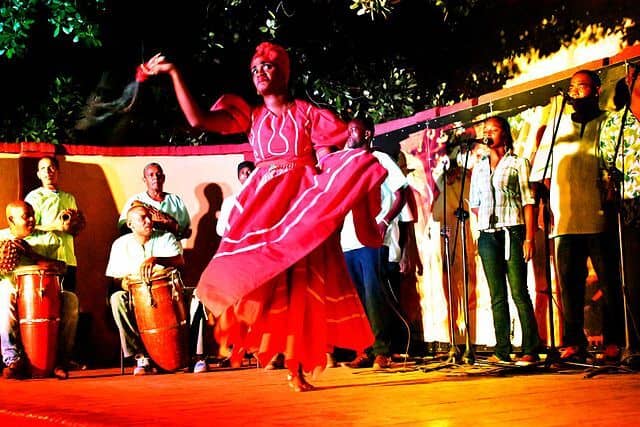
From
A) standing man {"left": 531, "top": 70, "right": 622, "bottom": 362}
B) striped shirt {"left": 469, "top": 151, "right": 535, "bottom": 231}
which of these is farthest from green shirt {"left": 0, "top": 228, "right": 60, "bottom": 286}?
standing man {"left": 531, "top": 70, "right": 622, "bottom": 362}

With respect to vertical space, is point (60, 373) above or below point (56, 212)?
below

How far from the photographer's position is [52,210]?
7.84m

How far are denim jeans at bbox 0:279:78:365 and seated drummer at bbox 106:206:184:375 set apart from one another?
1.43 feet

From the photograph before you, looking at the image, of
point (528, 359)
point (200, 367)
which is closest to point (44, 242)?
point (200, 367)

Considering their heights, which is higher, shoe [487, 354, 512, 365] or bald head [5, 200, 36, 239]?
bald head [5, 200, 36, 239]

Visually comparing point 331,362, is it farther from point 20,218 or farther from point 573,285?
point 20,218

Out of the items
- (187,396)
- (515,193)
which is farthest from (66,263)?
(515,193)

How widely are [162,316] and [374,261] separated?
6.05ft

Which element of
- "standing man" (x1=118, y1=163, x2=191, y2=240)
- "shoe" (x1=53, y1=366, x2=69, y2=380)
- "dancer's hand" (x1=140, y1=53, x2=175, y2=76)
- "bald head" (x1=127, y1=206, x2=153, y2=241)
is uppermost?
"dancer's hand" (x1=140, y1=53, x2=175, y2=76)

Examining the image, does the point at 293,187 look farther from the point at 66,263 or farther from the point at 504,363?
the point at 66,263

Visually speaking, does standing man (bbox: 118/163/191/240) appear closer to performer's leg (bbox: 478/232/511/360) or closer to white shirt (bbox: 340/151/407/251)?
white shirt (bbox: 340/151/407/251)

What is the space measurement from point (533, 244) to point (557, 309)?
631mm

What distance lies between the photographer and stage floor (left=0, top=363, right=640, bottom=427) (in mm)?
3896

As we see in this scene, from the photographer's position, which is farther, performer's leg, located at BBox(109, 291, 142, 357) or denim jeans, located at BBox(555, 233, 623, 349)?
performer's leg, located at BBox(109, 291, 142, 357)
